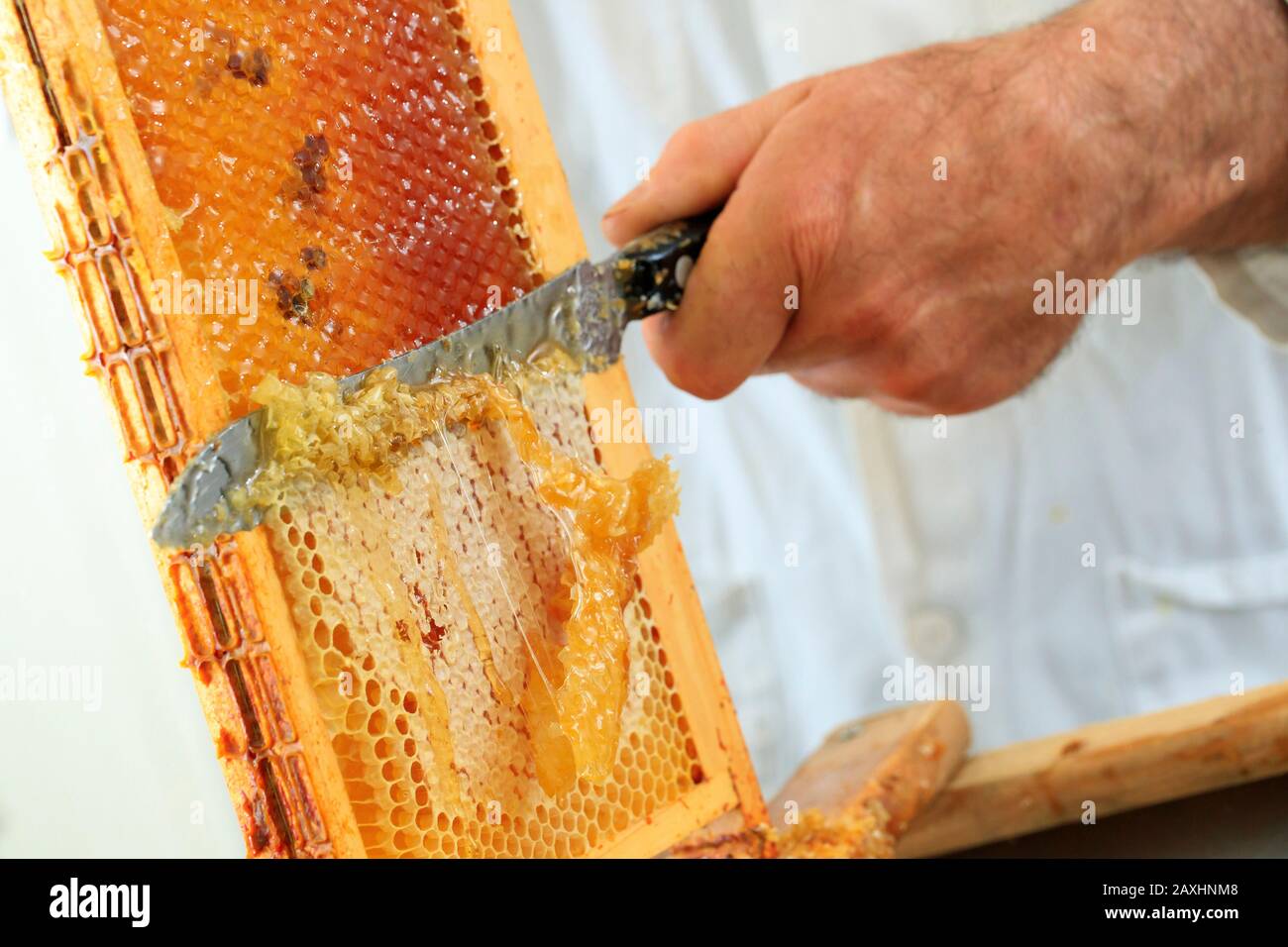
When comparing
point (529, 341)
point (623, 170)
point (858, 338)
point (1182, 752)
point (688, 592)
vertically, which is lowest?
point (1182, 752)

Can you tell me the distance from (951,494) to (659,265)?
3.83 ft

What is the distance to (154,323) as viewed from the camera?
2.32 feet

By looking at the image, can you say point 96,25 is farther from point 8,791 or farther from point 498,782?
point 8,791

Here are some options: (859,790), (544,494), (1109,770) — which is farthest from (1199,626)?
(544,494)

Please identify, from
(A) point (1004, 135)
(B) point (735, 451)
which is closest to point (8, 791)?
(B) point (735, 451)

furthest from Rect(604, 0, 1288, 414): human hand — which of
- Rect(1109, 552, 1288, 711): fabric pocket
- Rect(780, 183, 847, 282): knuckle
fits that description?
Rect(1109, 552, 1288, 711): fabric pocket

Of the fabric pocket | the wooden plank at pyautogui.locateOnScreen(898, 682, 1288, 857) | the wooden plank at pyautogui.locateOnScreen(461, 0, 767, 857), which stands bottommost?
the fabric pocket

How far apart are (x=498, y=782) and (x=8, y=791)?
0.99 metres

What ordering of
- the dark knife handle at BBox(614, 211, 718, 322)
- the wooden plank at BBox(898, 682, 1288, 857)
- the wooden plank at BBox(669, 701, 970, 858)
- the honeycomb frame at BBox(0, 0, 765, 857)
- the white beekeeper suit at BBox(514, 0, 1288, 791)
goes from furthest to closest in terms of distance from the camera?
the white beekeeper suit at BBox(514, 0, 1288, 791) < the wooden plank at BBox(898, 682, 1288, 857) < the wooden plank at BBox(669, 701, 970, 858) < the dark knife handle at BBox(614, 211, 718, 322) < the honeycomb frame at BBox(0, 0, 765, 857)

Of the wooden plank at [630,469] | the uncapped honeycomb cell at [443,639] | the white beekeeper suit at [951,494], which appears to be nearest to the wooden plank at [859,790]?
the wooden plank at [630,469]

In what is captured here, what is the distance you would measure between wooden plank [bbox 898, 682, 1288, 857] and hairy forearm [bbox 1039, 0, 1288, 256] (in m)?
0.56

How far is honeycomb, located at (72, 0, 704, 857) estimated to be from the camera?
73cm

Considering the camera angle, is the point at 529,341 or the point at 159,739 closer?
the point at 529,341

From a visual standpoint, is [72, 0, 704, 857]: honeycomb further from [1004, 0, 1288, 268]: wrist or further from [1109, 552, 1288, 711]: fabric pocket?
[1109, 552, 1288, 711]: fabric pocket
